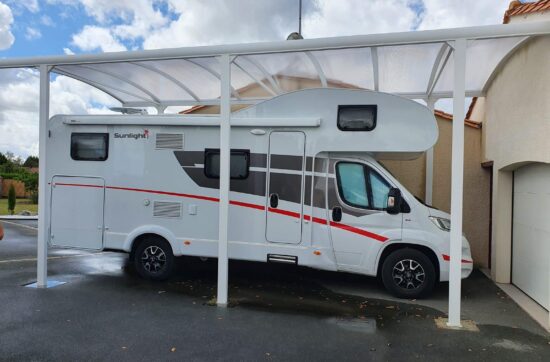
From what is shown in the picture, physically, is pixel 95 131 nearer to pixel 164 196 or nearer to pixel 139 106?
pixel 164 196

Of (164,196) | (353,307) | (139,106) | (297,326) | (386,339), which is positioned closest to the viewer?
(386,339)

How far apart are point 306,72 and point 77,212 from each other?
4.31m

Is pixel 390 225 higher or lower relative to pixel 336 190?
lower

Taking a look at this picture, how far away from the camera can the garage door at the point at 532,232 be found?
5172 mm

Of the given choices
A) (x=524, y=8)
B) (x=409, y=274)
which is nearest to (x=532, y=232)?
(x=409, y=274)

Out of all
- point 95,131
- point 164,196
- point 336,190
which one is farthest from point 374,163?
point 95,131

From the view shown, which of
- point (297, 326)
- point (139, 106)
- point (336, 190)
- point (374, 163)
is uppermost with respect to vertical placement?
point (139, 106)

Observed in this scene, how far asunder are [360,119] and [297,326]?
2908 mm

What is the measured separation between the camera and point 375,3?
8.56m

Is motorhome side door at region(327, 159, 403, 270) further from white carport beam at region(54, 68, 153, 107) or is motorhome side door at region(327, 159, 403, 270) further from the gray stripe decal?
white carport beam at region(54, 68, 153, 107)

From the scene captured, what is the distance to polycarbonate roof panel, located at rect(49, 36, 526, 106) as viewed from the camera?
5.34m

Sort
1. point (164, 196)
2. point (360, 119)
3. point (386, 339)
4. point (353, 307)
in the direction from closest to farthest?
point (386, 339), point (353, 307), point (360, 119), point (164, 196)

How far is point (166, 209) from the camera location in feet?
20.3

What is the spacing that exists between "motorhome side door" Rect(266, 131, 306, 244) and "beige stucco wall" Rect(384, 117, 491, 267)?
3.19m
